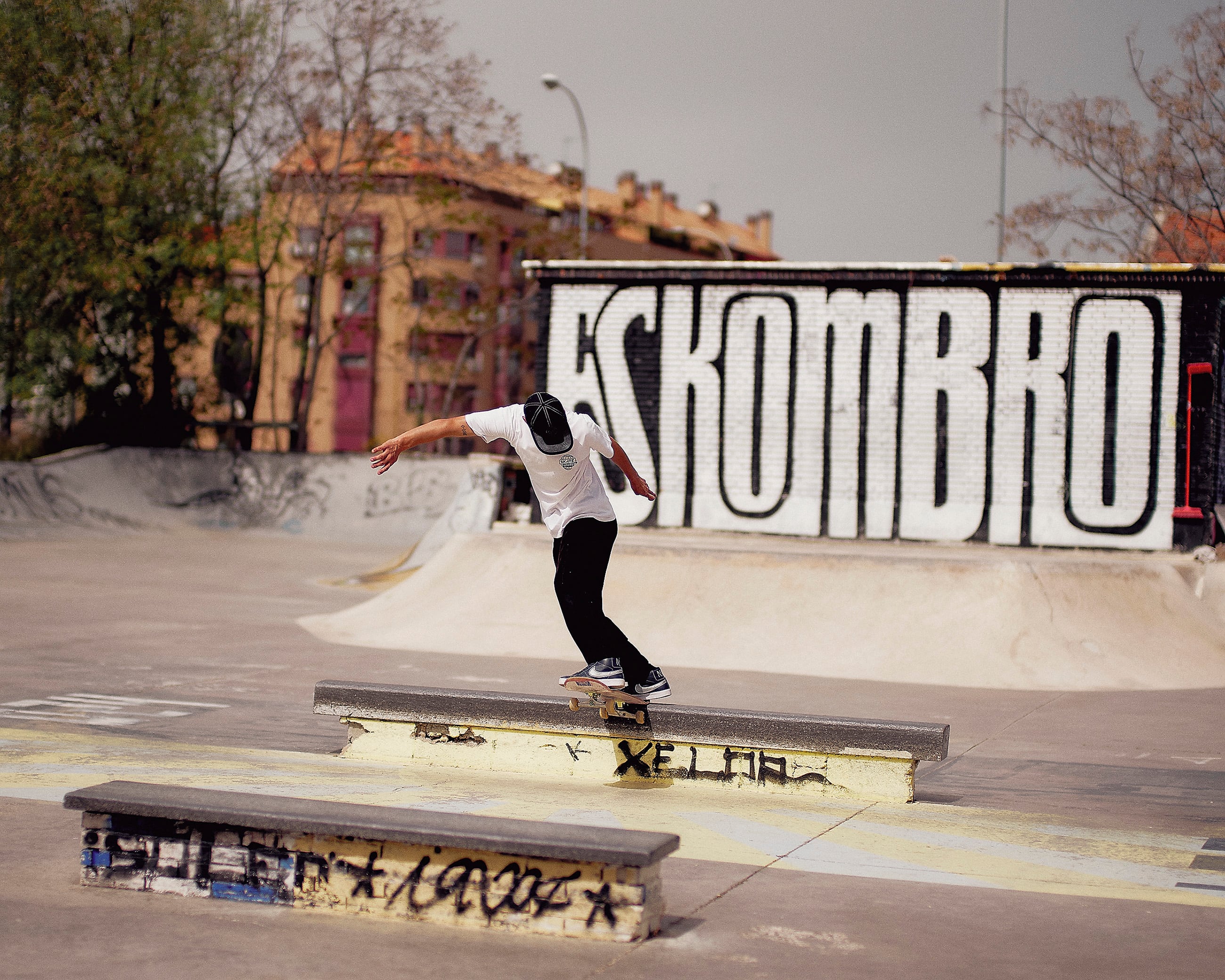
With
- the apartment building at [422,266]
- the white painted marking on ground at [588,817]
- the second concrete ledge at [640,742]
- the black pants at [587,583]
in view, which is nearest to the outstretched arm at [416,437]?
the black pants at [587,583]

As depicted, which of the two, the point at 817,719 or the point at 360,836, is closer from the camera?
the point at 360,836

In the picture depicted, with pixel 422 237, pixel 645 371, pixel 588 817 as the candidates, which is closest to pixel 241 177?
pixel 422 237

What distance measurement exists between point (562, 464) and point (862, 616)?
7.00 metres

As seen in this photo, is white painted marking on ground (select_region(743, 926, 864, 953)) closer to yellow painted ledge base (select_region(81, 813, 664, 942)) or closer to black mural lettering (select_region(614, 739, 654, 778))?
yellow painted ledge base (select_region(81, 813, 664, 942))

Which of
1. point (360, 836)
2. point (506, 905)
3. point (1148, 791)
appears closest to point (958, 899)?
point (506, 905)

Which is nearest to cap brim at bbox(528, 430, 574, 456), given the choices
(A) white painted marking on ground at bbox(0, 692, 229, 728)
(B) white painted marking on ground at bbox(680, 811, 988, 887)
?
(B) white painted marking on ground at bbox(680, 811, 988, 887)

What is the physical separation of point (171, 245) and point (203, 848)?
27.2 m

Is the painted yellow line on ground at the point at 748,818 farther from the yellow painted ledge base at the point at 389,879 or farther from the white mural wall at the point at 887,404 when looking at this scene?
the white mural wall at the point at 887,404

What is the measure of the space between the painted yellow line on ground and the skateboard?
1.29ft

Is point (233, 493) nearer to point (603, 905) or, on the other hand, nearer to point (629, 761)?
point (629, 761)

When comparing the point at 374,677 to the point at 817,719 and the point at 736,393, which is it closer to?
the point at 817,719

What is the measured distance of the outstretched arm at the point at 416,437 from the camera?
19.8 feet

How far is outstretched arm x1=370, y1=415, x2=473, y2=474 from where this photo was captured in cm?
604

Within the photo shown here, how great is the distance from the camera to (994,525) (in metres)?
16.2
